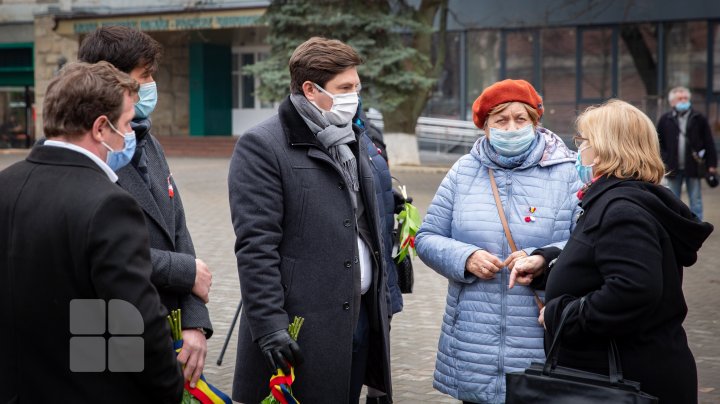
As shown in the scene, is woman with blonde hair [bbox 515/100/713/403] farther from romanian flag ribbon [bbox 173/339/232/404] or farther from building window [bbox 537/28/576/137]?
building window [bbox 537/28/576/137]

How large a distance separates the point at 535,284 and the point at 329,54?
1271 mm

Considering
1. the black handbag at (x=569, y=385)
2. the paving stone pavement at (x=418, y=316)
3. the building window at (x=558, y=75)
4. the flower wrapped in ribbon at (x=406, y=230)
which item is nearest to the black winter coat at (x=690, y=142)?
the paving stone pavement at (x=418, y=316)

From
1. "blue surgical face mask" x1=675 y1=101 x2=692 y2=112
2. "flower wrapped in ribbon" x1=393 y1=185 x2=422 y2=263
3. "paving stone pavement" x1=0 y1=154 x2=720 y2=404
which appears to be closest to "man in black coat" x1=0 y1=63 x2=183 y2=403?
"flower wrapped in ribbon" x1=393 y1=185 x2=422 y2=263

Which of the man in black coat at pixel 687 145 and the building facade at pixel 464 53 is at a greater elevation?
the building facade at pixel 464 53

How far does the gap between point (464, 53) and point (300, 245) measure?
27.3 m

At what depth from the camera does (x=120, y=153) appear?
312cm

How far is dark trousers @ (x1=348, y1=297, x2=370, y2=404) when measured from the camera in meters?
4.34

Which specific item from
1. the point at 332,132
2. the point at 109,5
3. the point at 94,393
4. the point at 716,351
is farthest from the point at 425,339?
the point at 109,5

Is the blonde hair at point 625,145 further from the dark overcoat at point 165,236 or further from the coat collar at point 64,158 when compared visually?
the coat collar at point 64,158

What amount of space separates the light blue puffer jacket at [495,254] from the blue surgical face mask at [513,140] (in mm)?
63

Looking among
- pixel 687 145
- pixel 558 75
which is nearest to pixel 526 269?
pixel 687 145

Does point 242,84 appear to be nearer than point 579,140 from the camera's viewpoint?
No

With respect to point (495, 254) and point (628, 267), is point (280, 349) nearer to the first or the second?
point (495, 254)

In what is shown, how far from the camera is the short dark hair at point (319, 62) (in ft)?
13.5
